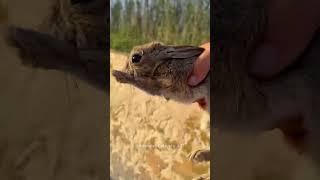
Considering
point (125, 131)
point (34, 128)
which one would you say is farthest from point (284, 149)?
point (34, 128)

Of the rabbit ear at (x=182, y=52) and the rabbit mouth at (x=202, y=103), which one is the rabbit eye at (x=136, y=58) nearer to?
the rabbit ear at (x=182, y=52)

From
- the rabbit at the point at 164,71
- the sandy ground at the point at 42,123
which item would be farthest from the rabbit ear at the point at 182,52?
the sandy ground at the point at 42,123

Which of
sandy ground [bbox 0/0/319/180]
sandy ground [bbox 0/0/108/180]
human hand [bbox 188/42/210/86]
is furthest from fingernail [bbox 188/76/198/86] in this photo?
sandy ground [bbox 0/0/108/180]

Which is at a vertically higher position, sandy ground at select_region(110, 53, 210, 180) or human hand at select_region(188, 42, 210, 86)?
human hand at select_region(188, 42, 210, 86)

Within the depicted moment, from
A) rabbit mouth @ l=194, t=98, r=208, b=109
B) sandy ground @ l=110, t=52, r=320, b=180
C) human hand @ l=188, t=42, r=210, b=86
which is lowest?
sandy ground @ l=110, t=52, r=320, b=180

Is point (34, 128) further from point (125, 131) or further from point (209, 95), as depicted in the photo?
point (209, 95)

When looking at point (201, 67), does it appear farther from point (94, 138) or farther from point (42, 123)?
point (42, 123)

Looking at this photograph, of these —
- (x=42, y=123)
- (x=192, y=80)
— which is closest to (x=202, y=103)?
(x=192, y=80)

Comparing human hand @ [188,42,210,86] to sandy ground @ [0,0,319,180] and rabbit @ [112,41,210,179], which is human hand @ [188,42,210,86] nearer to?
rabbit @ [112,41,210,179]
